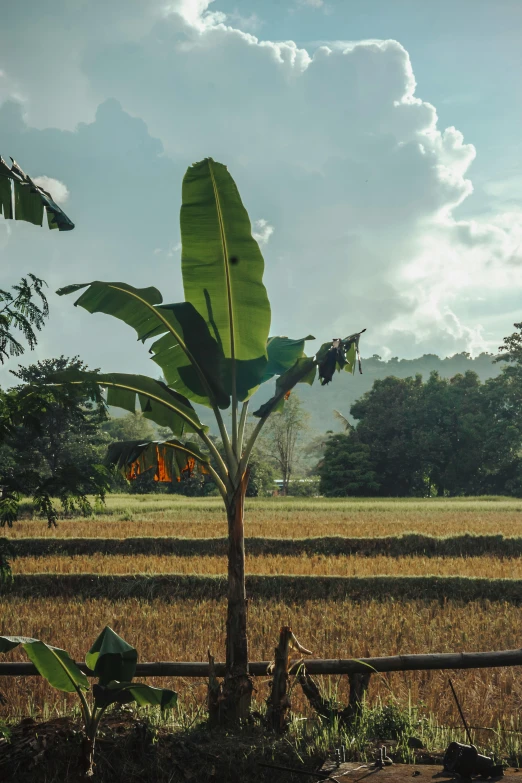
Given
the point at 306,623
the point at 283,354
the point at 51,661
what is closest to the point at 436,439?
the point at 306,623

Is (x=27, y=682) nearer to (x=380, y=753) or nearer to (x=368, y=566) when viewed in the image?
(x=380, y=753)

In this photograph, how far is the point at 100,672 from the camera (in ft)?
13.3

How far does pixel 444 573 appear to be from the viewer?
1102 centimetres

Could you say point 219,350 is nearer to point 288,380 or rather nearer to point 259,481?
point 288,380

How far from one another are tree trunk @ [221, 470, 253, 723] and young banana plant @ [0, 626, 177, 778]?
0.57 m

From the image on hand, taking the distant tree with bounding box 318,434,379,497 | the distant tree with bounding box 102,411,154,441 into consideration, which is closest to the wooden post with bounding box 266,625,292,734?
the distant tree with bounding box 318,434,379,497

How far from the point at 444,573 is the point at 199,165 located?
8.40 meters

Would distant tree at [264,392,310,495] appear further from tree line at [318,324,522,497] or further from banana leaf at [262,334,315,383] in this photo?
banana leaf at [262,334,315,383]

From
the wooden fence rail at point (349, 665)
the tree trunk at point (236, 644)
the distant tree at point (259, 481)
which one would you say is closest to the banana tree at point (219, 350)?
the tree trunk at point (236, 644)

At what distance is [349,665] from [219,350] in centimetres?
257

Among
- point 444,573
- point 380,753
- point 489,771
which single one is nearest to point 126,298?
point 380,753

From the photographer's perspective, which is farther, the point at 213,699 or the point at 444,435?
the point at 444,435

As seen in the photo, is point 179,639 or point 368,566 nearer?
point 179,639

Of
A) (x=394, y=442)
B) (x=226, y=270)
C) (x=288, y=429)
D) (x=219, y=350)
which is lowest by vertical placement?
(x=394, y=442)
